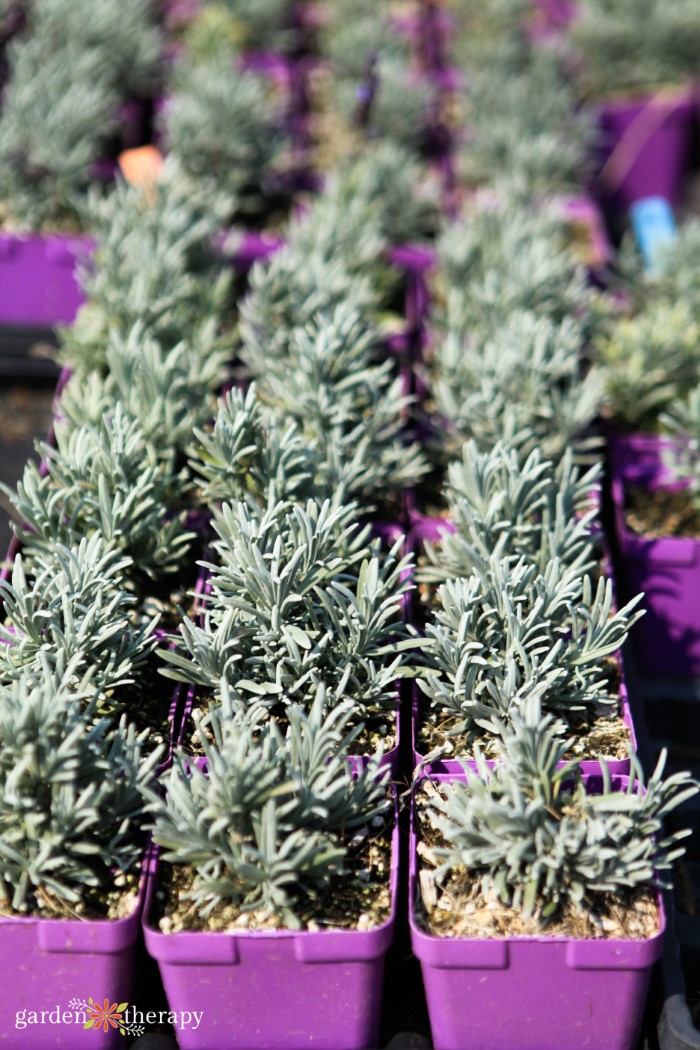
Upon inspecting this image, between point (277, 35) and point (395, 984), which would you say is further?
point (277, 35)

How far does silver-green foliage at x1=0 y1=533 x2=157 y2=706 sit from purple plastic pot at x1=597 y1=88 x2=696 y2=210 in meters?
3.01

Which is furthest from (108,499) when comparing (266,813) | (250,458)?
(266,813)

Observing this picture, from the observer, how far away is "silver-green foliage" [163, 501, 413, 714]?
1908 millimetres

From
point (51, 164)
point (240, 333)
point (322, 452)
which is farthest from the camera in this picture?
point (51, 164)

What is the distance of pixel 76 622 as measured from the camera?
6.24 feet

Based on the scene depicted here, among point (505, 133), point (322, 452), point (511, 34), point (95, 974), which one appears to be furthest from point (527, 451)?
point (511, 34)

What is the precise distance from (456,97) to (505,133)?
678 millimetres

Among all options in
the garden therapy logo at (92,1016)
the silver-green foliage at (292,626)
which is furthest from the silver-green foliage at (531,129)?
the garden therapy logo at (92,1016)

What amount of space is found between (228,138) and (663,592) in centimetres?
198

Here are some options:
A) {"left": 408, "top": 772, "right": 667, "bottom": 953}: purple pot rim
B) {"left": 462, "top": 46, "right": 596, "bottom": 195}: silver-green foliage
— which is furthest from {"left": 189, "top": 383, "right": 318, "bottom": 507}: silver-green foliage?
{"left": 462, "top": 46, "right": 596, "bottom": 195}: silver-green foliage

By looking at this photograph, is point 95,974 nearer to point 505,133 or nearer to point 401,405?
point 401,405

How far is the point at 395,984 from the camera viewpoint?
194 centimetres

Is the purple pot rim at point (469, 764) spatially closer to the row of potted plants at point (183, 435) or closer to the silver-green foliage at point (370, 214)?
the row of potted plants at point (183, 435)

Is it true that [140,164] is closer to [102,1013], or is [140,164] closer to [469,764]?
[469,764]
